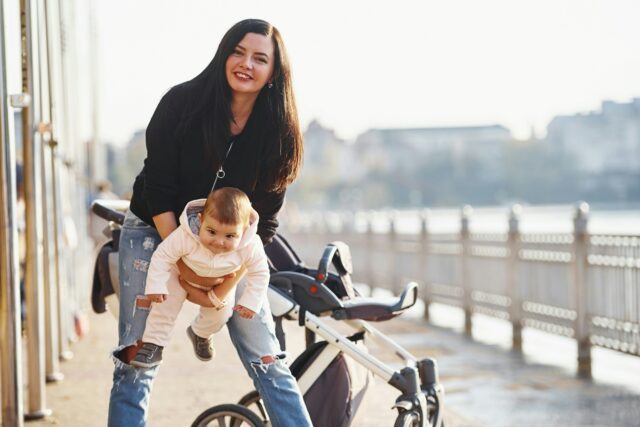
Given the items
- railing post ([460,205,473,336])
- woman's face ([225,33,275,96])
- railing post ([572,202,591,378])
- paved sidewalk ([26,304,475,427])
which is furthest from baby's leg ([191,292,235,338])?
railing post ([460,205,473,336])

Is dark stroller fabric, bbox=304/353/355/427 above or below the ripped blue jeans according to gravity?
below

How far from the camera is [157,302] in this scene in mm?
A: 4188

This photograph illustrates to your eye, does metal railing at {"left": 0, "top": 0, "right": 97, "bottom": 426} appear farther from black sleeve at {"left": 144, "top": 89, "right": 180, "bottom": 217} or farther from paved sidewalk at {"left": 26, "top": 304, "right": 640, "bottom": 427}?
black sleeve at {"left": 144, "top": 89, "right": 180, "bottom": 217}

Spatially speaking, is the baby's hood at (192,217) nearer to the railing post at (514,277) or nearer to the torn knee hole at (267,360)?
the torn knee hole at (267,360)

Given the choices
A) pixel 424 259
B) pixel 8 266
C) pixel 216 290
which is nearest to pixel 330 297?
pixel 216 290

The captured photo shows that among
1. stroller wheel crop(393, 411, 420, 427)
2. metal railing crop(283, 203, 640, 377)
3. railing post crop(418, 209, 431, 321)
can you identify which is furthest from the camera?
railing post crop(418, 209, 431, 321)

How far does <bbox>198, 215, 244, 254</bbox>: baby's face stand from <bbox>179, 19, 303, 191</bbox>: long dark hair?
1.27 ft

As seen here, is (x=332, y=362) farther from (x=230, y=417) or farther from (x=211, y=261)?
(x=211, y=261)

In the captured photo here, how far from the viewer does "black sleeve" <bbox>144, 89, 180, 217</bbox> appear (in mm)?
4266

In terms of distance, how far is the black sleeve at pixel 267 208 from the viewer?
450cm

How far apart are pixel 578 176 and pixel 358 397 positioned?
14593cm

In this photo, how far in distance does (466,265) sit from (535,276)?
206 centimetres

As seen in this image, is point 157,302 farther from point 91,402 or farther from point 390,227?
point 390,227

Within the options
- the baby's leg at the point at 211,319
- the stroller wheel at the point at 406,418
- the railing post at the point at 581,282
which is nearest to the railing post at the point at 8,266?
the baby's leg at the point at 211,319
